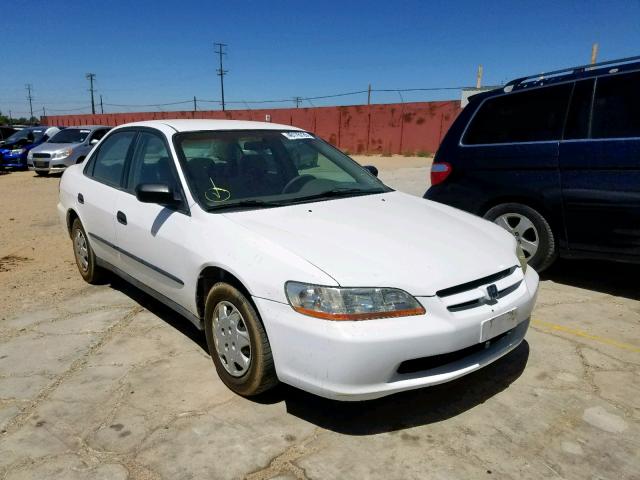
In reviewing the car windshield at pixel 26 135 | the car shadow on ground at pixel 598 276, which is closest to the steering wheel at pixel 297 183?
the car shadow on ground at pixel 598 276

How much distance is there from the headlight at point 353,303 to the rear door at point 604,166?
2.55 meters

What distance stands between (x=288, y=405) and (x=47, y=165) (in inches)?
567

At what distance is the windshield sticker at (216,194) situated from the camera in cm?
309

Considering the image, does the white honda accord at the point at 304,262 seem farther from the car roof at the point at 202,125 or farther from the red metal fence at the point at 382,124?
the red metal fence at the point at 382,124

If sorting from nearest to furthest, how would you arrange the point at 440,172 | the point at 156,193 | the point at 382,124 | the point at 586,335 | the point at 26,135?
the point at 156,193
the point at 586,335
the point at 440,172
the point at 26,135
the point at 382,124

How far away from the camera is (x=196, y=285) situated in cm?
296

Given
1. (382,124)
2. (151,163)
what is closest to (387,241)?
(151,163)

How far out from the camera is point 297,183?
3482 mm

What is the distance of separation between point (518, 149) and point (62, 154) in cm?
1371

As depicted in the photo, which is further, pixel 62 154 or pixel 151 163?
pixel 62 154

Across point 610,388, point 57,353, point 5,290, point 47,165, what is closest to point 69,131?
point 47,165

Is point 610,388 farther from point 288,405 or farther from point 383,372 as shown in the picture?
point 288,405

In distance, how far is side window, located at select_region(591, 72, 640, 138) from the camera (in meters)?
3.95

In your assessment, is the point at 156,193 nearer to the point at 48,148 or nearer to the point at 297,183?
the point at 297,183
